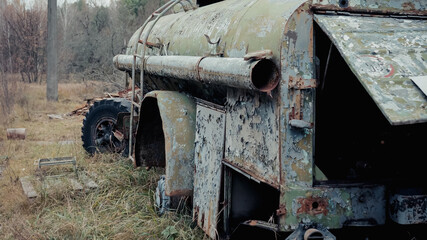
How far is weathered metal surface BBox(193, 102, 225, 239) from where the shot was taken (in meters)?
3.82

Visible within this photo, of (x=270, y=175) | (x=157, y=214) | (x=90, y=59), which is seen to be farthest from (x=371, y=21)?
(x=90, y=59)

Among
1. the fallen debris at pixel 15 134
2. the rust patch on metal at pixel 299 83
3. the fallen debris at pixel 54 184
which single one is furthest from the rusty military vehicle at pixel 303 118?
the fallen debris at pixel 15 134

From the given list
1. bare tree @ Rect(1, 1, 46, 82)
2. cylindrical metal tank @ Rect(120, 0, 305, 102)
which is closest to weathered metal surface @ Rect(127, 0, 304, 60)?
cylindrical metal tank @ Rect(120, 0, 305, 102)

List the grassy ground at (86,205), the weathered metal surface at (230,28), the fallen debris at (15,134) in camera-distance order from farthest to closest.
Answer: the fallen debris at (15,134)
the grassy ground at (86,205)
the weathered metal surface at (230,28)

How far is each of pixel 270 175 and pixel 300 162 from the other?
211mm

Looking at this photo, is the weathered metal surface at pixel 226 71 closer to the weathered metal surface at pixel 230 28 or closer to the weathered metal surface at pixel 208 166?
the weathered metal surface at pixel 230 28

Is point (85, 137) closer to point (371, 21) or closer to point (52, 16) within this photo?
point (371, 21)

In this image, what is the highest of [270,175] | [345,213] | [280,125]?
[280,125]

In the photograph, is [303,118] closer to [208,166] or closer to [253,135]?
[253,135]

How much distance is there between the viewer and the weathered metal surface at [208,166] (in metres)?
3.82

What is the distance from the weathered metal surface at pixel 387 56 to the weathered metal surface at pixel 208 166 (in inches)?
48.6

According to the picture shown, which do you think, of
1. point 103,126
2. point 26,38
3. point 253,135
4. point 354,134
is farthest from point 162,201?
point 26,38

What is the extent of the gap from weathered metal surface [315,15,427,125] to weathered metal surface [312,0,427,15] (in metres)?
0.05

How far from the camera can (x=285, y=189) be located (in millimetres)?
2953
